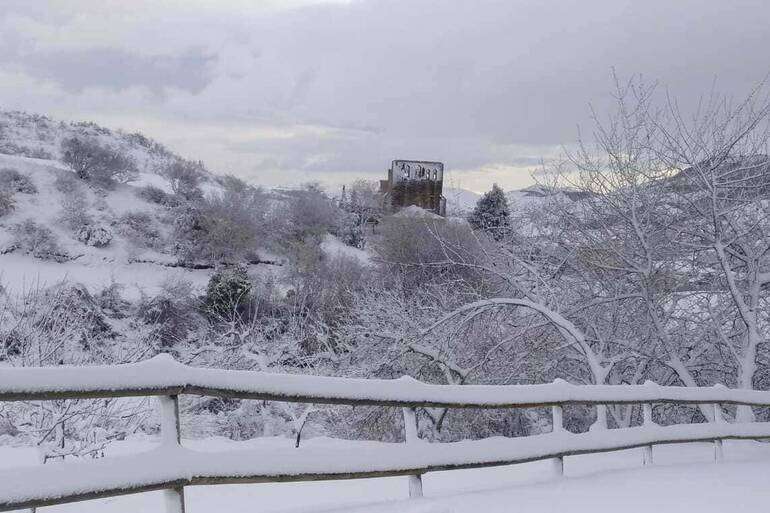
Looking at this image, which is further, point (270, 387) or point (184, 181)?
point (184, 181)

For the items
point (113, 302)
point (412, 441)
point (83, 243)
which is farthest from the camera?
point (83, 243)

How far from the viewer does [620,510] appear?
6383 millimetres

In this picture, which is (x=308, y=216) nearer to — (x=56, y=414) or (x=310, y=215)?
(x=310, y=215)

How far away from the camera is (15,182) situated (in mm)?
63250

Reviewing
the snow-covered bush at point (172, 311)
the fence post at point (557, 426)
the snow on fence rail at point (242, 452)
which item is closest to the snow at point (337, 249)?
the snow-covered bush at point (172, 311)

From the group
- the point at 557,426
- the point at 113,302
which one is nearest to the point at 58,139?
the point at 113,302

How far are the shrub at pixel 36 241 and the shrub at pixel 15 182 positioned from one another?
6.56 metres

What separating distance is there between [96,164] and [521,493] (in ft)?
225

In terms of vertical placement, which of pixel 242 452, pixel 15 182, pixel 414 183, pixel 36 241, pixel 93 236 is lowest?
pixel 242 452

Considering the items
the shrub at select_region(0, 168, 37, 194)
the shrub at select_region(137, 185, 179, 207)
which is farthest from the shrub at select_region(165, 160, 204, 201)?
the shrub at select_region(0, 168, 37, 194)

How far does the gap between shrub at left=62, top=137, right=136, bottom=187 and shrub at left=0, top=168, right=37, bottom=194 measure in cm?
486

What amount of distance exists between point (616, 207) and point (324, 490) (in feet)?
31.4

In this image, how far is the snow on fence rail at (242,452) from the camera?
4.25 m

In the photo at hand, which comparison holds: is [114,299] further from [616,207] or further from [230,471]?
[230,471]
